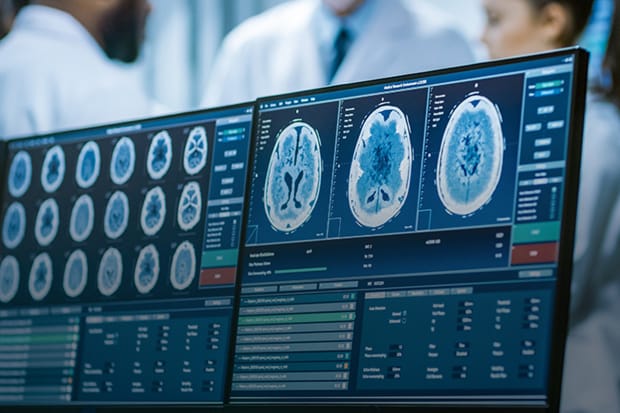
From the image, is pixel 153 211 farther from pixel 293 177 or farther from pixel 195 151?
pixel 293 177

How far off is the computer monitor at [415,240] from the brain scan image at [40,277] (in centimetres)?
34

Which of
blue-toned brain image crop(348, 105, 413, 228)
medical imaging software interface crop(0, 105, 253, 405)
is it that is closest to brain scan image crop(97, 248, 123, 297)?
medical imaging software interface crop(0, 105, 253, 405)

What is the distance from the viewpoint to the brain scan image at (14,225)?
64.5 inches

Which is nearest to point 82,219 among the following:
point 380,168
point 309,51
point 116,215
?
point 116,215

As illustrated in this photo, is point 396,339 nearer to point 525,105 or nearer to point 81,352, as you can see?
point 525,105

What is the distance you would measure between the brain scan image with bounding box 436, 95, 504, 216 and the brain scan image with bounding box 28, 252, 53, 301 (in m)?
0.60

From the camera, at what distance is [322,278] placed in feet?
4.29

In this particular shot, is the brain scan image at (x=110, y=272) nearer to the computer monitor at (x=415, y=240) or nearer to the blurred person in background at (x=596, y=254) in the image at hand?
the computer monitor at (x=415, y=240)

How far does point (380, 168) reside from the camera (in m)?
1.30

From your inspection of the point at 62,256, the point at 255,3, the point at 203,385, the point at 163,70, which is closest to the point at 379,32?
the point at 255,3

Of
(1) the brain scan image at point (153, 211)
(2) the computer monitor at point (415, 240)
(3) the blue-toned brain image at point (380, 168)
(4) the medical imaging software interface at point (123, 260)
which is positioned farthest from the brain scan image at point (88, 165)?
(3) the blue-toned brain image at point (380, 168)

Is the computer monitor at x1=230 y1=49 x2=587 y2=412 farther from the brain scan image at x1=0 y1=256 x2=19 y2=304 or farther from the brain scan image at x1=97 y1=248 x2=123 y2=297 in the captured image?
the brain scan image at x1=0 y1=256 x2=19 y2=304

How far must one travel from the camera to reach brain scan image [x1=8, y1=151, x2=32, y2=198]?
165 cm

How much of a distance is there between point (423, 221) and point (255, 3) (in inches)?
53.9
